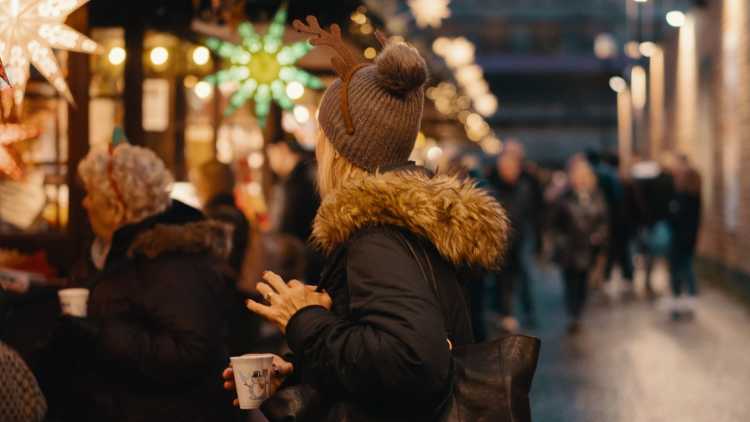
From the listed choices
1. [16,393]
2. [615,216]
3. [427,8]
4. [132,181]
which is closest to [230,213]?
[132,181]

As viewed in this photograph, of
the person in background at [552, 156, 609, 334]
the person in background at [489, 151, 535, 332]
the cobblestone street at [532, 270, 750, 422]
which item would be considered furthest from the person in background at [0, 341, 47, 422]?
the person in background at [552, 156, 609, 334]

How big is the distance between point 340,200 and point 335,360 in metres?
0.44

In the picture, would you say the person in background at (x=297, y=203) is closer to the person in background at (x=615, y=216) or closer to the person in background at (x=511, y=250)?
the person in background at (x=511, y=250)

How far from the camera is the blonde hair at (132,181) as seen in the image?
5.18 metres

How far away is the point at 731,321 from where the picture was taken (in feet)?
48.1

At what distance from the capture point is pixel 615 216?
17.7m

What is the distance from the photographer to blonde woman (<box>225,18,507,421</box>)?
294 centimetres

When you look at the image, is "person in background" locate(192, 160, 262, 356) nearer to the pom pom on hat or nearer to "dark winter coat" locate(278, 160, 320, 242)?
"dark winter coat" locate(278, 160, 320, 242)

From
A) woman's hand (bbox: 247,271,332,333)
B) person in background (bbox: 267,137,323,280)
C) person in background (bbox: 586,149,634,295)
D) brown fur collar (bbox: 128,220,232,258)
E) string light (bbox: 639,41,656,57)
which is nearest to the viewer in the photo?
woman's hand (bbox: 247,271,332,333)

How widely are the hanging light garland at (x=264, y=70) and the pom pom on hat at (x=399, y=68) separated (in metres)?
→ 5.07

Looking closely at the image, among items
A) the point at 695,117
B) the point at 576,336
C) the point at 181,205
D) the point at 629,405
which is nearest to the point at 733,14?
the point at 695,117

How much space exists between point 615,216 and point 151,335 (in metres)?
13.6

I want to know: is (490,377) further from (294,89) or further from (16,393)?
(294,89)

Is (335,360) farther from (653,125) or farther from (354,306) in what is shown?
(653,125)
